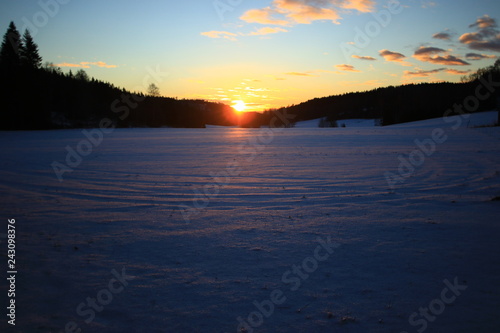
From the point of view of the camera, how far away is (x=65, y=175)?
13430mm

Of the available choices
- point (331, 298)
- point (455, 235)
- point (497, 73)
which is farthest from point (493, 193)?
point (497, 73)

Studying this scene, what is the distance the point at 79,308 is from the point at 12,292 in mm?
1189

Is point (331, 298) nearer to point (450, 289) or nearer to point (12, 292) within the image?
point (450, 289)

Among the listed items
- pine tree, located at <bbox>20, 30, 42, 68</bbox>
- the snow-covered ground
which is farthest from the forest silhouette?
the snow-covered ground

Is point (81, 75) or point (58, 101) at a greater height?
point (81, 75)
